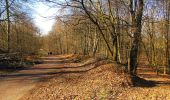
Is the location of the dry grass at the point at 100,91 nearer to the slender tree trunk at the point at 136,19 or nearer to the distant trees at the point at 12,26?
the slender tree trunk at the point at 136,19

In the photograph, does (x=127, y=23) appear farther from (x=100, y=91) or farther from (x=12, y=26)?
(x=12, y=26)

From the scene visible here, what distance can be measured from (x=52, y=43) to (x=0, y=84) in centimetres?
8692

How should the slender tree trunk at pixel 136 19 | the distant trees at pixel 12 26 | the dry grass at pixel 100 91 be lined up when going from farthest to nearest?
the distant trees at pixel 12 26 < the slender tree trunk at pixel 136 19 < the dry grass at pixel 100 91

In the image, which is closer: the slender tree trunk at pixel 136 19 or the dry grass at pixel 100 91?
the dry grass at pixel 100 91

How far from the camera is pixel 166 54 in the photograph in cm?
3744

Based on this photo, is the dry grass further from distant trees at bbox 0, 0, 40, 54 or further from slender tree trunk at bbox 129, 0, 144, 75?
distant trees at bbox 0, 0, 40, 54

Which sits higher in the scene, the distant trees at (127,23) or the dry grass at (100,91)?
the distant trees at (127,23)

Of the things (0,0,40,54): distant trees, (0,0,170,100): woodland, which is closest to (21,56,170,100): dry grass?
(0,0,170,100): woodland

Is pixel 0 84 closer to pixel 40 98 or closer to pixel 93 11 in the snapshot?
pixel 40 98

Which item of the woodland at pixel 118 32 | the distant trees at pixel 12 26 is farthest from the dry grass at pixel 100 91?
the distant trees at pixel 12 26

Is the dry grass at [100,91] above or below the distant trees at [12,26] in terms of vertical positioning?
below

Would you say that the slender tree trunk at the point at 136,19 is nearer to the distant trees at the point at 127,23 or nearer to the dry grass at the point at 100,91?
the distant trees at the point at 127,23

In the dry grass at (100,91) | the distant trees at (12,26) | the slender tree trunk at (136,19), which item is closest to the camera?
the dry grass at (100,91)

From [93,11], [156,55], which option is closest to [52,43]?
[156,55]
